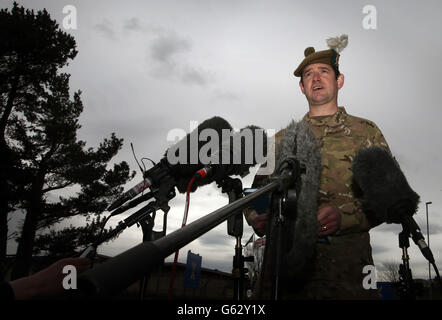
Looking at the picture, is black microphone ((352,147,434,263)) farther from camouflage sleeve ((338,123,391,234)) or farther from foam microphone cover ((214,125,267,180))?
foam microphone cover ((214,125,267,180))

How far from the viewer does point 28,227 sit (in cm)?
1338

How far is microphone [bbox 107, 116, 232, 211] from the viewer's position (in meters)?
2.48

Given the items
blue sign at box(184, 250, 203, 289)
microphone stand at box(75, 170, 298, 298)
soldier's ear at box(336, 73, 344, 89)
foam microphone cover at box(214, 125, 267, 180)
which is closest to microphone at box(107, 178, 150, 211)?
foam microphone cover at box(214, 125, 267, 180)

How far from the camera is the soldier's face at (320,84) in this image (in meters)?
3.29

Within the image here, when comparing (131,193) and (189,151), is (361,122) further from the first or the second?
(131,193)

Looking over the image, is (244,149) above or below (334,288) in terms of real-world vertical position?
above

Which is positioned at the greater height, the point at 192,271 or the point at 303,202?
the point at 303,202

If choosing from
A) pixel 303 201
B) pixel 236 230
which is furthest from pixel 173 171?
pixel 303 201

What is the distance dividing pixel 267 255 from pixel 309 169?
2.67ft

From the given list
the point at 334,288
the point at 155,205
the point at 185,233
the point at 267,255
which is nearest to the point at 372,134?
the point at 334,288

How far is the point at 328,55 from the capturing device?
10.9 feet

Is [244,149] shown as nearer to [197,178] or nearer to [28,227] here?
[197,178]

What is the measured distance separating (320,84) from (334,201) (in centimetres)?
124

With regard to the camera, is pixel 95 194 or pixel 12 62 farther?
pixel 95 194
